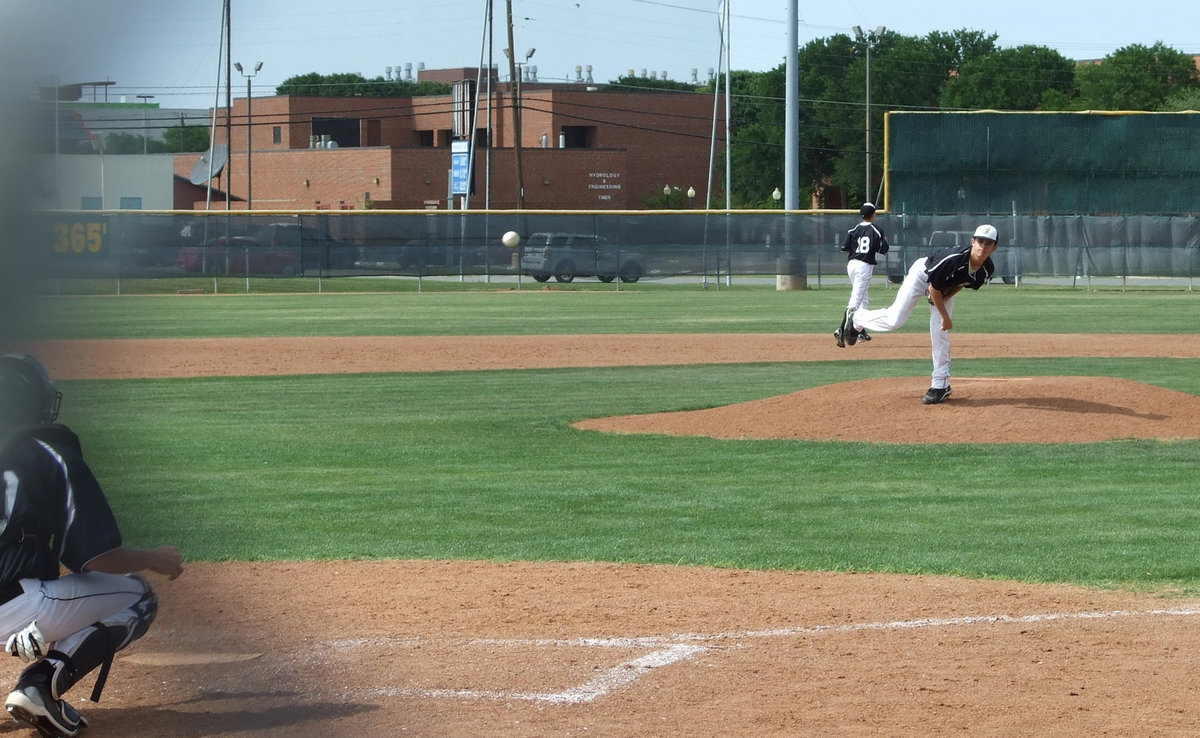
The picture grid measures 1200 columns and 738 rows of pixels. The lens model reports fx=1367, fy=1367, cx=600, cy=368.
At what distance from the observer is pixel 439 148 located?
3988 millimetres

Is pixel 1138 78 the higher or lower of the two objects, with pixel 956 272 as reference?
higher

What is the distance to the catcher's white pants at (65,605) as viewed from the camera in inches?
134

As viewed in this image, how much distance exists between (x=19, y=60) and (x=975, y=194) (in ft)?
118

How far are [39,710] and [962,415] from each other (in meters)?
8.74

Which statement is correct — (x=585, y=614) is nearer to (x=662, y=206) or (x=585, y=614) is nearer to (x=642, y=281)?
(x=642, y=281)

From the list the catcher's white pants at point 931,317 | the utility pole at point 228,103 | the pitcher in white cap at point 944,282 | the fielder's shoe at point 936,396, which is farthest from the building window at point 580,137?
the utility pole at point 228,103

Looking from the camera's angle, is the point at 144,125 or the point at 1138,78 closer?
the point at 144,125

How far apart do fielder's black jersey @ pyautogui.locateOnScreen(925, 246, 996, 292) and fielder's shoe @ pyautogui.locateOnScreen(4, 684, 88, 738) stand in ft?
28.2

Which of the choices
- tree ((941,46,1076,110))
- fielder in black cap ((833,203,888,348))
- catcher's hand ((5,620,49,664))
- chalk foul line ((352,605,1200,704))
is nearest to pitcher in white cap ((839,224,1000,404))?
chalk foul line ((352,605,1200,704))

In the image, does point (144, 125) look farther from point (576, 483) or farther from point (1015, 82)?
point (1015, 82)

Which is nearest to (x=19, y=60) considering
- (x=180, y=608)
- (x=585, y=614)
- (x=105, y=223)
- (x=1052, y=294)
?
(x=105, y=223)

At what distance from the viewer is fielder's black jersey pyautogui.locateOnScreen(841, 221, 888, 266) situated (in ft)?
61.5

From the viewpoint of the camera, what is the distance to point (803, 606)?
18.8ft

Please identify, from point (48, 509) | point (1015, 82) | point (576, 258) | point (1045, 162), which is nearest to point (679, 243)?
point (576, 258)
